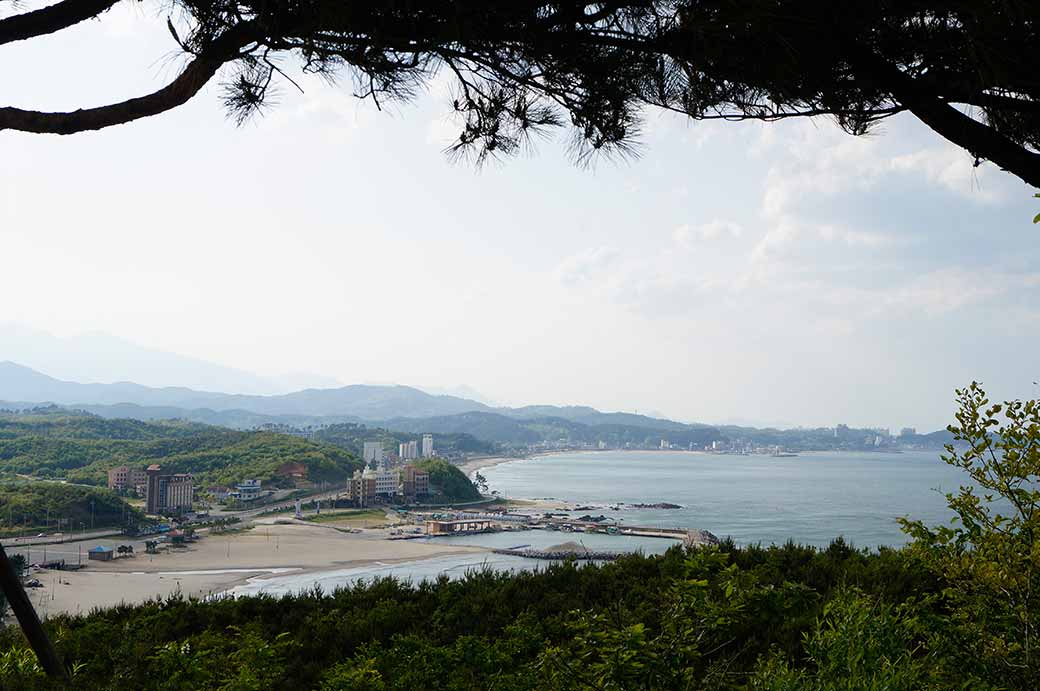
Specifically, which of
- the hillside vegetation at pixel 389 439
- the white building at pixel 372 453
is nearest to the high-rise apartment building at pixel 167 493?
the white building at pixel 372 453

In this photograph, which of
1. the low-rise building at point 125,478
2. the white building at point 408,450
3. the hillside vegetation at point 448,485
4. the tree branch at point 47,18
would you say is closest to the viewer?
the tree branch at point 47,18

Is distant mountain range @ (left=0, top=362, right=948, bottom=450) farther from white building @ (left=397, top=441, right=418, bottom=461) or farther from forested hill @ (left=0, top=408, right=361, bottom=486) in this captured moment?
forested hill @ (left=0, top=408, right=361, bottom=486)

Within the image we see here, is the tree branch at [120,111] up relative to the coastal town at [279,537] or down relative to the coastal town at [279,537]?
up

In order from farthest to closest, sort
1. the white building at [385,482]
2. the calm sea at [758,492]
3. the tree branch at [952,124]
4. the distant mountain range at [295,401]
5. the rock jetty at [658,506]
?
the distant mountain range at [295,401], the white building at [385,482], the rock jetty at [658,506], the calm sea at [758,492], the tree branch at [952,124]

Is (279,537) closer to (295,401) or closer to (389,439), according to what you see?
(389,439)

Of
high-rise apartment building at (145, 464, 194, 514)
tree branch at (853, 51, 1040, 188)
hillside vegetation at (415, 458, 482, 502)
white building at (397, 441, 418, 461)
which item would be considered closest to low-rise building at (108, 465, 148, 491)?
high-rise apartment building at (145, 464, 194, 514)

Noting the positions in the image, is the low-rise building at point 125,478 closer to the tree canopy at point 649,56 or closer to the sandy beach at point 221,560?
the sandy beach at point 221,560

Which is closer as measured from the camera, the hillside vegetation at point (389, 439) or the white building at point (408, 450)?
the white building at point (408, 450)
